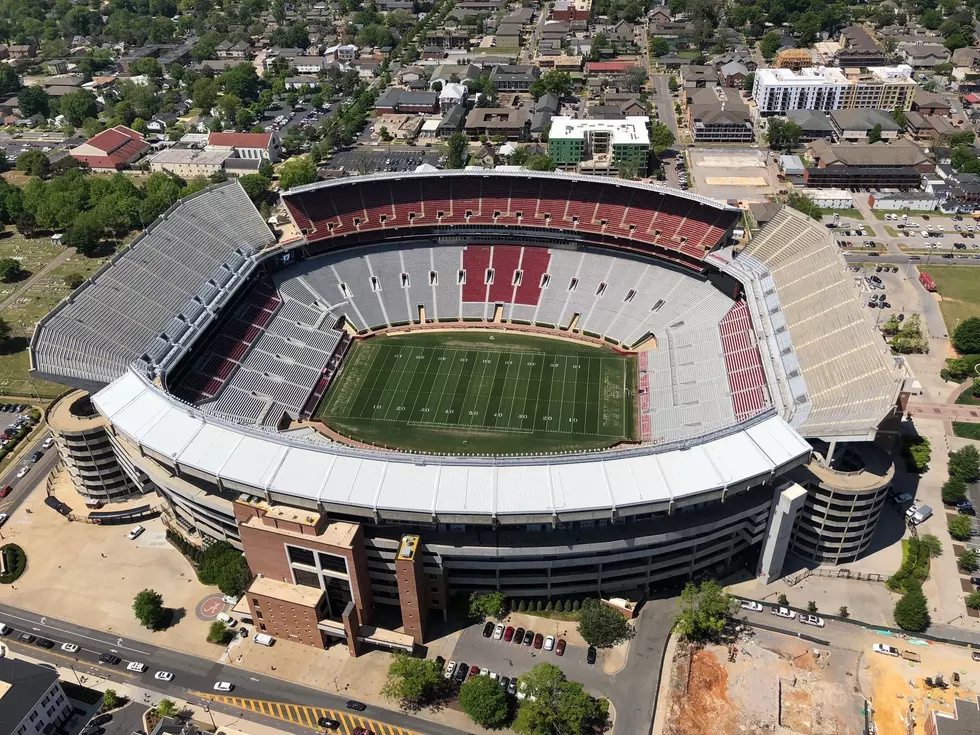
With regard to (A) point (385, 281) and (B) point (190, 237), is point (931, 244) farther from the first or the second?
(B) point (190, 237)

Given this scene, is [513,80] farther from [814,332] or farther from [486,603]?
[486,603]

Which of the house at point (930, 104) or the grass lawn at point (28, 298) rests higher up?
the grass lawn at point (28, 298)

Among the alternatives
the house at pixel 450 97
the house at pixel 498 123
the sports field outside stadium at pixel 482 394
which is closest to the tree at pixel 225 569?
the sports field outside stadium at pixel 482 394

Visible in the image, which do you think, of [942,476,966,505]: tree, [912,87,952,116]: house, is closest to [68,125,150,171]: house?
[942,476,966,505]: tree

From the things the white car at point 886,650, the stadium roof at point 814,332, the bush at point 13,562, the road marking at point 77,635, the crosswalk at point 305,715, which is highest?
the stadium roof at point 814,332

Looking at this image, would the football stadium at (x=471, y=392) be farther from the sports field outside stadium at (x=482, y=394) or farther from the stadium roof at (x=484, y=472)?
the sports field outside stadium at (x=482, y=394)

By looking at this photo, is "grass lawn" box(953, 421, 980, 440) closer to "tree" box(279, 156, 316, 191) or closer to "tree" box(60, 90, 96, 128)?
"tree" box(279, 156, 316, 191)
